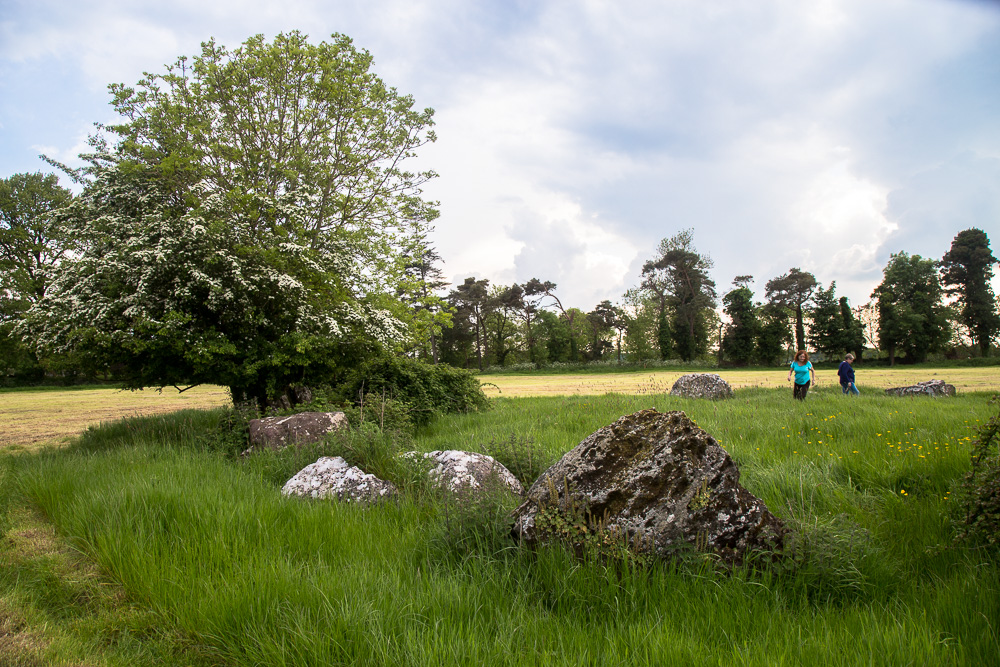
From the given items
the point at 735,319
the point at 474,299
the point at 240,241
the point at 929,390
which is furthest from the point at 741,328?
the point at 240,241

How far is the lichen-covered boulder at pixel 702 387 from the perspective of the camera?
1902 centimetres

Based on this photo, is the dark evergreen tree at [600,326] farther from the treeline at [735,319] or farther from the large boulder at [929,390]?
the large boulder at [929,390]

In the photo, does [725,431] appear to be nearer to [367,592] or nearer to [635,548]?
[635,548]

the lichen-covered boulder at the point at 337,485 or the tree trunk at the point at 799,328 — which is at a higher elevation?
the tree trunk at the point at 799,328

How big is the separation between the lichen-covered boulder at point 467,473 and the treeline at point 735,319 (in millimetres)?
58831

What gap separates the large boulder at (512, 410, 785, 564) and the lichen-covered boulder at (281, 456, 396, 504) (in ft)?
7.91

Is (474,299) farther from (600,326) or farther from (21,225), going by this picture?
(21,225)

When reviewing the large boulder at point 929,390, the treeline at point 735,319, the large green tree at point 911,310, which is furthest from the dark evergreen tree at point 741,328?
the large boulder at point 929,390

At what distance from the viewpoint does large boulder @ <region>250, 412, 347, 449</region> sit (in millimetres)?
8555

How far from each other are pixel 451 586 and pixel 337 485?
305 centimetres

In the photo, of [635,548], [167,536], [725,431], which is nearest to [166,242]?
[167,536]

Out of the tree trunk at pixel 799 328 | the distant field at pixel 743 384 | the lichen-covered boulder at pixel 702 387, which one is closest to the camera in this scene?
the lichen-covered boulder at pixel 702 387

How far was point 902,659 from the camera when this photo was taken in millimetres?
2322

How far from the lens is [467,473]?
5.89 m
